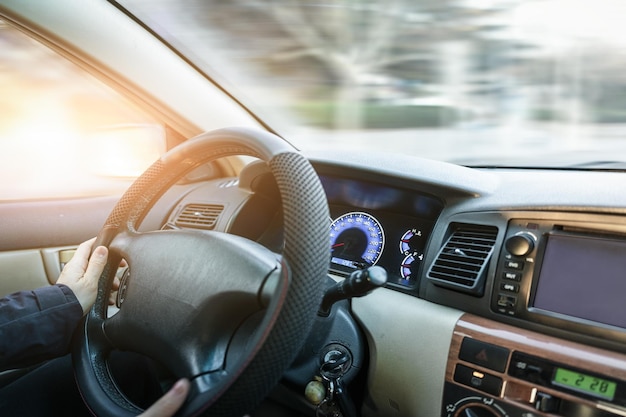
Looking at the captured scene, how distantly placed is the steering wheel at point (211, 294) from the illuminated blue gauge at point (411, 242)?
690mm

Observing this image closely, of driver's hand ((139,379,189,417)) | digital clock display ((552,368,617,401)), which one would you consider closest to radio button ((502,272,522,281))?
digital clock display ((552,368,617,401))

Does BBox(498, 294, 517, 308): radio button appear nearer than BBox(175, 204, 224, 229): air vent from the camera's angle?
Yes

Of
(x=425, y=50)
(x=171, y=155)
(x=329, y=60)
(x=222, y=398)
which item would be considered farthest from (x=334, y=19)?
(x=222, y=398)

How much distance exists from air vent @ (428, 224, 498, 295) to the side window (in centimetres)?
125

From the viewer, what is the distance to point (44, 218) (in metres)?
2.12

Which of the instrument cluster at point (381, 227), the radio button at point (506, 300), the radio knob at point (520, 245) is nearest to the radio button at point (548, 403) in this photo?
the radio button at point (506, 300)

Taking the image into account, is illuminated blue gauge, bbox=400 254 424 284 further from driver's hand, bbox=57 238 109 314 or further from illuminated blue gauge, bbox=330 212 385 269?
driver's hand, bbox=57 238 109 314

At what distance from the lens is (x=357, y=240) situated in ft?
6.21

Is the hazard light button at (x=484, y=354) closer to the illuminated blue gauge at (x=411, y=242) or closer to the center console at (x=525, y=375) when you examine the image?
the center console at (x=525, y=375)

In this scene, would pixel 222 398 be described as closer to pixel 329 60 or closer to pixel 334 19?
pixel 329 60

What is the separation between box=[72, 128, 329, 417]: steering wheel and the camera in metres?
1.00

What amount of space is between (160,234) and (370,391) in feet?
2.47

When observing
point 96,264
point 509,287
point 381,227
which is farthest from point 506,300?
point 96,264

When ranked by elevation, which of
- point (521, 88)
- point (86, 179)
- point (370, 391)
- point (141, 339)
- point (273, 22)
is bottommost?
point (370, 391)
